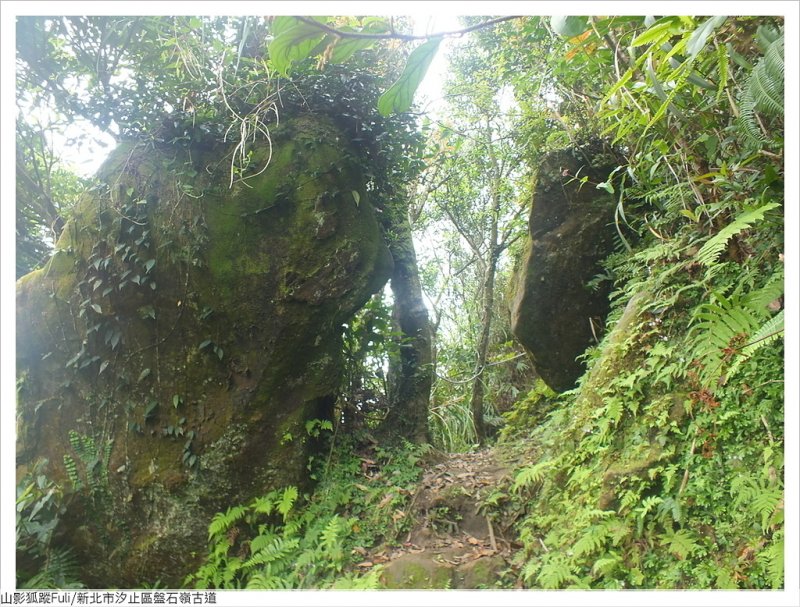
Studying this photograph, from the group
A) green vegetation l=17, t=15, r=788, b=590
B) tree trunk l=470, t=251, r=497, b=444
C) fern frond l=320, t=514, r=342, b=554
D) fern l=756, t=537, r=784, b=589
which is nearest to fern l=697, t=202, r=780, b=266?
green vegetation l=17, t=15, r=788, b=590

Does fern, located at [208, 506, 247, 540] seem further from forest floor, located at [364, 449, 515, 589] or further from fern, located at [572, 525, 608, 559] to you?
fern, located at [572, 525, 608, 559]

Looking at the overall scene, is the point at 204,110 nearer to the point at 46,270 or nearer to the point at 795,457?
the point at 46,270

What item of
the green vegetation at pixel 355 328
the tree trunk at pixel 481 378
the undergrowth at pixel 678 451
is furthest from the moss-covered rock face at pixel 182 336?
the tree trunk at pixel 481 378

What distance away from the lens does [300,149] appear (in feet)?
→ 13.7

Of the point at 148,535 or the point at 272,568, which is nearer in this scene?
the point at 272,568

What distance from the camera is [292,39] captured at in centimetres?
125

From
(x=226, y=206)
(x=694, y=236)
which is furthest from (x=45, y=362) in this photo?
(x=694, y=236)

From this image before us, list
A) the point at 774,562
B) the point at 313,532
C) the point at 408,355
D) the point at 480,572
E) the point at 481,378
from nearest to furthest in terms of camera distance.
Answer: the point at 774,562, the point at 480,572, the point at 313,532, the point at 408,355, the point at 481,378

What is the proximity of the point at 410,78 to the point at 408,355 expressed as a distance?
410 centimetres

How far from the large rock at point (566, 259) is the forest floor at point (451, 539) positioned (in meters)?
1.36

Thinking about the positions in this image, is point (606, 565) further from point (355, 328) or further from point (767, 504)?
point (355, 328)

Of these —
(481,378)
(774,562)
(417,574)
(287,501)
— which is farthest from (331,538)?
(481,378)

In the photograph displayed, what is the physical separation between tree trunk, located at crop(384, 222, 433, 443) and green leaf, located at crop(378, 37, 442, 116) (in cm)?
339

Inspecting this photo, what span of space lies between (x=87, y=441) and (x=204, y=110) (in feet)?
9.91
